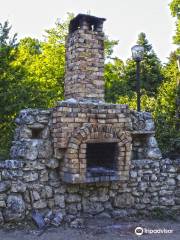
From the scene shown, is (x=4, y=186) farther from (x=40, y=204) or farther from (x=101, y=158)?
(x=101, y=158)

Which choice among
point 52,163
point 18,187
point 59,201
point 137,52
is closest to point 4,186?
point 18,187

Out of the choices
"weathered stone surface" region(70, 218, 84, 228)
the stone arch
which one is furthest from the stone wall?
the stone arch

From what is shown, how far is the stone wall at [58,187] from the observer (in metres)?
6.54

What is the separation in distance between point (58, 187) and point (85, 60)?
2750 millimetres

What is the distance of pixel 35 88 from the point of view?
1144 cm

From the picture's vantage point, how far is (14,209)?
636cm

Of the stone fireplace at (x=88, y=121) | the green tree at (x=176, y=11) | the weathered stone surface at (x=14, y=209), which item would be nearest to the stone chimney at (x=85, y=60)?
the stone fireplace at (x=88, y=121)

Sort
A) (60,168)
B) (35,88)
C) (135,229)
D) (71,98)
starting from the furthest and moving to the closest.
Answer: (35,88) < (71,98) < (60,168) < (135,229)

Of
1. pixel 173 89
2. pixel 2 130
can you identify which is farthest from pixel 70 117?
pixel 173 89

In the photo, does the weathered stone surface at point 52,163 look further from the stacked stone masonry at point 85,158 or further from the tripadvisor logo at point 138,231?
the tripadvisor logo at point 138,231

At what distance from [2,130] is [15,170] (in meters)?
3.98

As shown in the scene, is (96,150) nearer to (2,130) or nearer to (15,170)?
(15,170)

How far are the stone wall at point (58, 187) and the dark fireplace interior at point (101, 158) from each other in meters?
0.32

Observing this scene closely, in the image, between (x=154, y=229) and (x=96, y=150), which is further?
(x=96, y=150)
